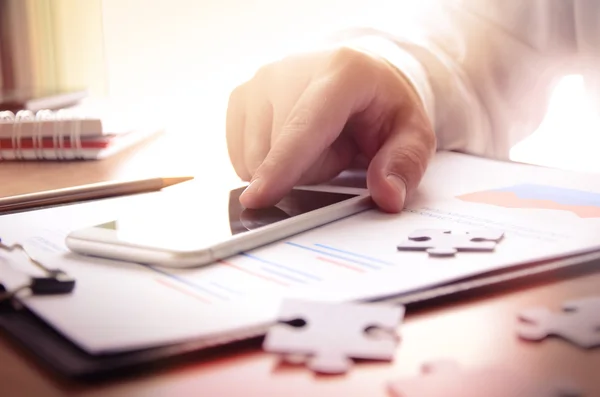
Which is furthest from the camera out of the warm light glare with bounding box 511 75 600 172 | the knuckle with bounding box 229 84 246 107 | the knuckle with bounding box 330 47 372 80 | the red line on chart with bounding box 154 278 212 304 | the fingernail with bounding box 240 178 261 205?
the warm light glare with bounding box 511 75 600 172

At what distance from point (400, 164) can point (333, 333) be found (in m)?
0.35

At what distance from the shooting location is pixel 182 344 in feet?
1.16

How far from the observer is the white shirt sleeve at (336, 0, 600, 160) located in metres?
1.08

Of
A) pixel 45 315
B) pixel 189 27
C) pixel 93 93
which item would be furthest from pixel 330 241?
pixel 93 93

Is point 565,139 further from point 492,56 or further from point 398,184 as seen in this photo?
point 398,184

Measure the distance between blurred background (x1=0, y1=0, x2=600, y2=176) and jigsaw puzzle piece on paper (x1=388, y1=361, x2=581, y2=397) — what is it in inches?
58.6

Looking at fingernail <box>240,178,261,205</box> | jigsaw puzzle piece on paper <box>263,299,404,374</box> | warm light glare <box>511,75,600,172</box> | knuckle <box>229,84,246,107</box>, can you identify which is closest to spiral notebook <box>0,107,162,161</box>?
knuckle <box>229,84,246,107</box>

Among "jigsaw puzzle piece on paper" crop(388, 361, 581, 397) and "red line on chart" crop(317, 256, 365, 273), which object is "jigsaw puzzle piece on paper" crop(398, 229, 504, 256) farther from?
"jigsaw puzzle piece on paper" crop(388, 361, 581, 397)

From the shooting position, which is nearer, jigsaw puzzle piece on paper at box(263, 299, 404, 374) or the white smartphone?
jigsaw puzzle piece on paper at box(263, 299, 404, 374)

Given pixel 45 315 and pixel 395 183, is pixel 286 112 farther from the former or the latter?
pixel 45 315

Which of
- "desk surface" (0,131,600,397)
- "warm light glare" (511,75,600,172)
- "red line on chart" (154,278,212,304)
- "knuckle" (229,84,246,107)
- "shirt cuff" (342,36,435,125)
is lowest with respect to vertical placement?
"warm light glare" (511,75,600,172)

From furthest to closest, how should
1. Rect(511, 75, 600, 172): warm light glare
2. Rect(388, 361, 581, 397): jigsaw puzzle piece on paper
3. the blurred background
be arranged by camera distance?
the blurred background, Rect(511, 75, 600, 172): warm light glare, Rect(388, 361, 581, 397): jigsaw puzzle piece on paper

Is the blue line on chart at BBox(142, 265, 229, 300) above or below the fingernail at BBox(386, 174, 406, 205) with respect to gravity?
below

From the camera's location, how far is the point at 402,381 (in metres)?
0.31
